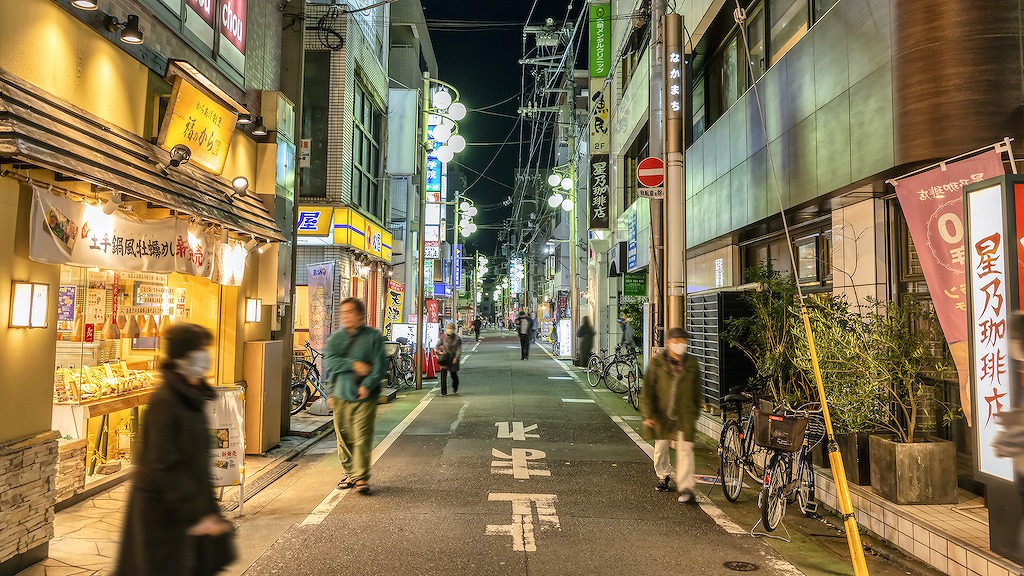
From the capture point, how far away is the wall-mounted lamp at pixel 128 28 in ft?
21.8

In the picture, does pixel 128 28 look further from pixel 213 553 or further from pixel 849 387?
pixel 849 387

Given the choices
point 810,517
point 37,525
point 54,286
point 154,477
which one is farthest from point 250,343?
point 810,517

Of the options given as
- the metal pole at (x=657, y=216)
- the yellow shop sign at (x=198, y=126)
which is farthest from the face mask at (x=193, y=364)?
the metal pole at (x=657, y=216)

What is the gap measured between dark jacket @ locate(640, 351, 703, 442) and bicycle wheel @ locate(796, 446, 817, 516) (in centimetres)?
120

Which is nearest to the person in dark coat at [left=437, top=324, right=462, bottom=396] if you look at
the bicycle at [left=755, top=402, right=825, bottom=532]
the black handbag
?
the bicycle at [left=755, top=402, right=825, bottom=532]

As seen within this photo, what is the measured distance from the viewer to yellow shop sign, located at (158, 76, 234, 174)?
7.91 meters

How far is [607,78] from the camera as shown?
27.2 meters

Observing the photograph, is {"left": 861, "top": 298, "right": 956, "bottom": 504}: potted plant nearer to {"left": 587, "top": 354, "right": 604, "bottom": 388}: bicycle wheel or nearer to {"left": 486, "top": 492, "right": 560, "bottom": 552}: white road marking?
{"left": 486, "top": 492, "right": 560, "bottom": 552}: white road marking

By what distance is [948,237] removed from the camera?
675cm

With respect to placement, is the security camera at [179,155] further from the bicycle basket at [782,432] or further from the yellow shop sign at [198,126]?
the bicycle basket at [782,432]

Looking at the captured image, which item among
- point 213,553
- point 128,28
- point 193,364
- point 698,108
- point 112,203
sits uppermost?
point 698,108

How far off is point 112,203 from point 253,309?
4.02 m

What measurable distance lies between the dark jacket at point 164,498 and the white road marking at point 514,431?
829cm

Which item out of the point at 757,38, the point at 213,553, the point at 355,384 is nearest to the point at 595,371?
the point at 757,38
